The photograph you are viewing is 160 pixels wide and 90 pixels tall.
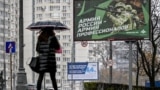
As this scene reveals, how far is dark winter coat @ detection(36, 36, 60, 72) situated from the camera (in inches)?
523

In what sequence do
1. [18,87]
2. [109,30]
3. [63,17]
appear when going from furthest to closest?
[63,17]
[109,30]
[18,87]

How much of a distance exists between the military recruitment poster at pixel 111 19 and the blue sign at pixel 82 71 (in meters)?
13.0

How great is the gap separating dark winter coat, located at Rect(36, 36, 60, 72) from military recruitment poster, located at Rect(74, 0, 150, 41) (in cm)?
1061

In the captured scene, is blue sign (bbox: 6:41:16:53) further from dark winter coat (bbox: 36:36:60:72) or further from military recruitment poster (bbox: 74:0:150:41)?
dark winter coat (bbox: 36:36:60:72)

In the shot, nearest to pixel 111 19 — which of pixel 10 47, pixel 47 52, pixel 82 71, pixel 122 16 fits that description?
pixel 122 16

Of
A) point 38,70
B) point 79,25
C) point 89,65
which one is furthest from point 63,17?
point 38,70

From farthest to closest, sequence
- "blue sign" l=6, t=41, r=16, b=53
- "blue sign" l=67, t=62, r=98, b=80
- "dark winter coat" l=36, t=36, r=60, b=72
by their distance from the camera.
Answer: "blue sign" l=67, t=62, r=98, b=80 < "blue sign" l=6, t=41, r=16, b=53 < "dark winter coat" l=36, t=36, r=60, b=72

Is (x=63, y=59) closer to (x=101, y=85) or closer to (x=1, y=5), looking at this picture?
(x=1, y=5)

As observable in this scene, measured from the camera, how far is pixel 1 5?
10344 centimetres

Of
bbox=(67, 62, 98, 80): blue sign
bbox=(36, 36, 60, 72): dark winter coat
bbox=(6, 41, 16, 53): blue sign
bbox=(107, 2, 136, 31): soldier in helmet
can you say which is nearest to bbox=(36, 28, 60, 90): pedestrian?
bbox=(36, 36, 60, 72): dark winter coat

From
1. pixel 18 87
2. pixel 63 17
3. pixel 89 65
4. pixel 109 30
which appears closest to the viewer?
pixel 18 87

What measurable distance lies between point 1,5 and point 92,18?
8071 centimetres

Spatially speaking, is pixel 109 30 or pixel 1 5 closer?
pixel 109 30

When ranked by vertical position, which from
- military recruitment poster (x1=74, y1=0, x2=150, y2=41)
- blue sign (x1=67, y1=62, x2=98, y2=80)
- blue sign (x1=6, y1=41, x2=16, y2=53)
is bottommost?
blue sign (x1=67, y1=62, x2=98, y2=80)
